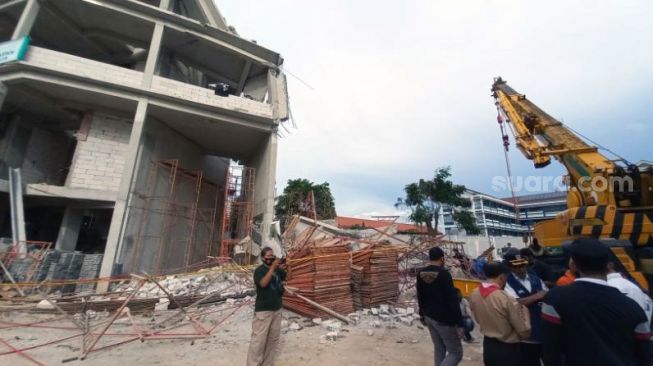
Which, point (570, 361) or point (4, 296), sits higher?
point (570, 361)

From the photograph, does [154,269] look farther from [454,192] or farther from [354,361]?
[454,192]

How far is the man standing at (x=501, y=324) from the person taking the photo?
224cm

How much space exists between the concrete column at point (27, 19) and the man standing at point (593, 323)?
1684 cm

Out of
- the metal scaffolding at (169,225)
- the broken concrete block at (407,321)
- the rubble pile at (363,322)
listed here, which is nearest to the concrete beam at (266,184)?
the metal scaffolding at (169,225)

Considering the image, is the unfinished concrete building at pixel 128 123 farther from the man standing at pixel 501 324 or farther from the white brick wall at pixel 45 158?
the man standing at pixel 501 324

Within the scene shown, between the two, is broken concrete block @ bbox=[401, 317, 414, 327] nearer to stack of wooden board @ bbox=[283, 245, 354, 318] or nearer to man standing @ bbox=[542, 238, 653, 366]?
stack of wooden board @ bbox=[283, 245, 354, 318]

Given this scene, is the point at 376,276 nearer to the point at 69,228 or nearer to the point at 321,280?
the point at 321,280

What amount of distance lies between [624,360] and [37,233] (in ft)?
63.3

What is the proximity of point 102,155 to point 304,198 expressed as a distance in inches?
670

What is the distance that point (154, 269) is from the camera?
1204 centimetres

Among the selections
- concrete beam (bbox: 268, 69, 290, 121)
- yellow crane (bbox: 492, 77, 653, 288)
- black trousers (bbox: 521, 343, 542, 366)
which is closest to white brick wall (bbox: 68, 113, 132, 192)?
concrete beam (bbox: 268, 69, 290, 121)

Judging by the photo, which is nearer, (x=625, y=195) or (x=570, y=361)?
(x=570, y=361)

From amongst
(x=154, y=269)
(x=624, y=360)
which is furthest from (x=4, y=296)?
(x=624, y=360)

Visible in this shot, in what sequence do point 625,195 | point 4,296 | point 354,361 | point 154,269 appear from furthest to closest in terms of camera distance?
point 154,269
point 4,296
point 625,195
point 354,361
